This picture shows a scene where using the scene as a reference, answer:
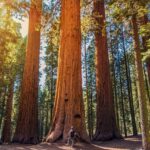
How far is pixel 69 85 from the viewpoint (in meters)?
9.82

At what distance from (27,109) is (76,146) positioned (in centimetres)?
593

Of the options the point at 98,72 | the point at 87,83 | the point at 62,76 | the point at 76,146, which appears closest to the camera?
the point at 76,146

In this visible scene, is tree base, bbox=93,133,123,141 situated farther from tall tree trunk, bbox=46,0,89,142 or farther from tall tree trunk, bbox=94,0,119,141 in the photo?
tall tree trunk, bbox=46,0,89,142

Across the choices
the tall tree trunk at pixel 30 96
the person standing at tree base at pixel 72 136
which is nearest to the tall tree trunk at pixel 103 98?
the tall tree trunk at pixel 30 96

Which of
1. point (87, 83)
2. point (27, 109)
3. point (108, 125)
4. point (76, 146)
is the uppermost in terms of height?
point (87, 83)

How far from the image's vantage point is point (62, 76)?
10156 mm

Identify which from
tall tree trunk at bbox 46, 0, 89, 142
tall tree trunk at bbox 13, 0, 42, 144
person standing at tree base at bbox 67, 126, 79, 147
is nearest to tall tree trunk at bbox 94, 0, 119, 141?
tall tree trunk at bbox 46, 0, 89, 142

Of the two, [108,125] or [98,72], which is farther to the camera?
[98,72]

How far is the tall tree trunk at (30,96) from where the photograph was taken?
1322cm

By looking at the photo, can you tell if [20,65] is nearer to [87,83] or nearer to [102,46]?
[87,83]

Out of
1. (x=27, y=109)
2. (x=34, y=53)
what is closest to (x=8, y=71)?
(x=34, y=53)

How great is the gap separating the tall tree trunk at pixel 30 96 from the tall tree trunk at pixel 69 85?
2574 mm

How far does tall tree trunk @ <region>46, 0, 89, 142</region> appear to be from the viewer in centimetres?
930

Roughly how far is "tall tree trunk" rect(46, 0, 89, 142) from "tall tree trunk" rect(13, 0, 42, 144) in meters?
2.57
